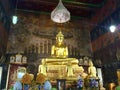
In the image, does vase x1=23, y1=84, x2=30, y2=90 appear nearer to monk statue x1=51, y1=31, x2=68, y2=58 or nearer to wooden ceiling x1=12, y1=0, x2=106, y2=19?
monk statue x1=51, y1=31, x2=68, y2=58

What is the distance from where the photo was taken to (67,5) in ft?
30.2

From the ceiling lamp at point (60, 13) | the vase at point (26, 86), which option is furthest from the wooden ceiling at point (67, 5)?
the vase at point (26, 86)

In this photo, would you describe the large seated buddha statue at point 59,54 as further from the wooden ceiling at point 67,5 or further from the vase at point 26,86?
the vase at point 26,86

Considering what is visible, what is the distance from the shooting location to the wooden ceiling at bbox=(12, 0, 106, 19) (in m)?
8.90

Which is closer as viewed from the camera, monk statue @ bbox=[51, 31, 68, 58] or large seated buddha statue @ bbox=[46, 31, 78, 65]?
large seated buddha statue @ bbox=[46, 31, 78, 65]

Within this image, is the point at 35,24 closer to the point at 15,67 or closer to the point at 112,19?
the point at 15,67

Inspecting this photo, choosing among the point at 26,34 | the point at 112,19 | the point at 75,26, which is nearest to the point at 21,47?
the point at 26,34

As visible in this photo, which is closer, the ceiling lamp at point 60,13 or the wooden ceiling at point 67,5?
the ceiling lamp at point 60,13

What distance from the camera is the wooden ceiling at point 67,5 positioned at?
350 inches

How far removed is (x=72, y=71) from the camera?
6246 mm

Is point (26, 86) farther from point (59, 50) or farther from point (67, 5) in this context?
point (67, 5)

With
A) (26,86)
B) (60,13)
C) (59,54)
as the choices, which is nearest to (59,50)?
(59,54)

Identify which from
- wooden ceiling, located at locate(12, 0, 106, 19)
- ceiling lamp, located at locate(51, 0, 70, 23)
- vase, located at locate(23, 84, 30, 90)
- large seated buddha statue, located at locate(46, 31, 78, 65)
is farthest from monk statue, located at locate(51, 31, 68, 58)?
vase, located at locate(23, 84, 30, 90)

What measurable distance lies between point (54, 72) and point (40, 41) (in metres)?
2.95
